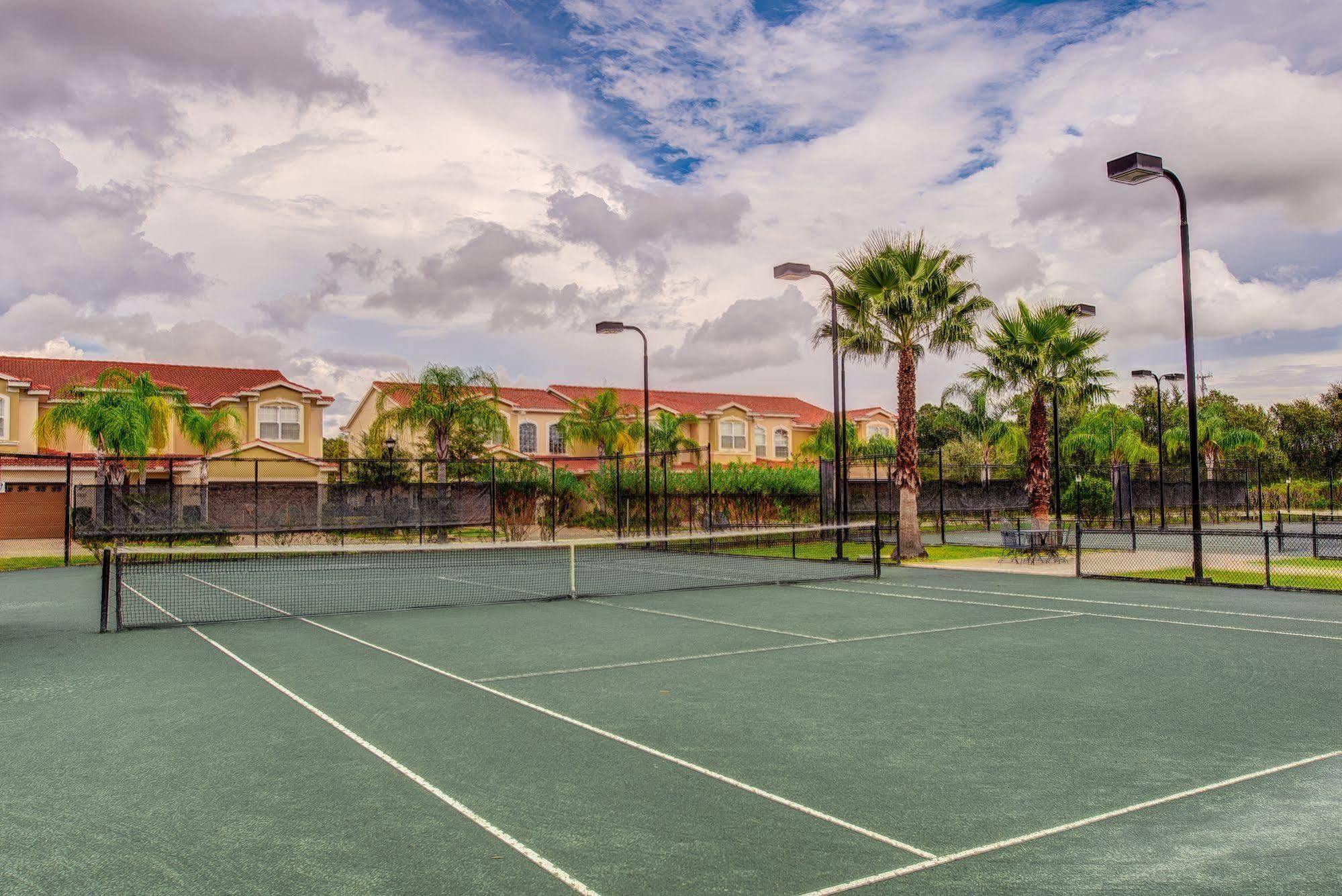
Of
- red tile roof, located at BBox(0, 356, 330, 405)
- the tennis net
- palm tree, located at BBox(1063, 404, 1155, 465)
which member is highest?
red tile roof, located at BBox(0, 356, 330, 405)

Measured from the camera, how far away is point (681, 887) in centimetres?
417

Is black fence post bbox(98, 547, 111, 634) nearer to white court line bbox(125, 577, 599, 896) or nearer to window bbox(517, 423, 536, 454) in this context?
white court line bbox(125, 577, 599, 896)

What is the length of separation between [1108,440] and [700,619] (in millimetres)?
39803

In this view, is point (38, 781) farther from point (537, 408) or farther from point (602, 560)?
point (537, 408)

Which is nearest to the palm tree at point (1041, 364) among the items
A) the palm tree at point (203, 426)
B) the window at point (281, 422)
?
the palm tree at point (203, 426)

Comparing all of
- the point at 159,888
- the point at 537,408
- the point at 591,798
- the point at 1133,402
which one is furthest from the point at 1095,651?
the point at 1133,402

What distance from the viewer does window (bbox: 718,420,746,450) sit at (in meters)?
58.1

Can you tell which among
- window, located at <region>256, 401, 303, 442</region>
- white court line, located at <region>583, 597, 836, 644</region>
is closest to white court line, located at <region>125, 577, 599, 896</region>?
white court line, located at <region>583, 597, 836, 644</region>

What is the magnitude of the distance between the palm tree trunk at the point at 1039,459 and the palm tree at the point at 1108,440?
22537 millimetres

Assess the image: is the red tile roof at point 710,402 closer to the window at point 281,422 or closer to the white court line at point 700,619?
the window at point 281,422

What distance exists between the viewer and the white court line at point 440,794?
430 cm

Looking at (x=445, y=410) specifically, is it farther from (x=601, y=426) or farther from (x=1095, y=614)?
(x=1095, y=614)

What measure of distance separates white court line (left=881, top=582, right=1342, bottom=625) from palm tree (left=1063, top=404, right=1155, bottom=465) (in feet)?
104

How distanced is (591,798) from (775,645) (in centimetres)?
543
